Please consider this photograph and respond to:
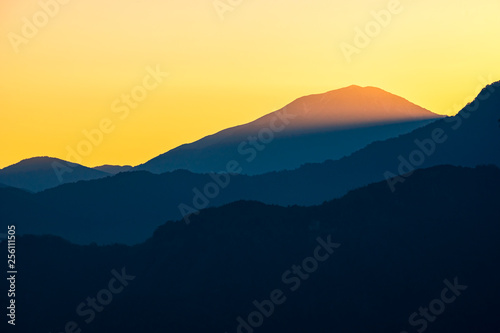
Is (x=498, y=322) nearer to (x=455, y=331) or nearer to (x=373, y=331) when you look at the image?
(x=455, y=331)

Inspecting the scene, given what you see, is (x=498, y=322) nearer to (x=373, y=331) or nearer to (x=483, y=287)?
(x=483, y=287)

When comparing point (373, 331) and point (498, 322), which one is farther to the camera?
point (373, 331)

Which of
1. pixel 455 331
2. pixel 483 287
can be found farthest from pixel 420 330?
pixel 483 287

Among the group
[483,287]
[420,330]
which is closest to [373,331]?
[420,330]

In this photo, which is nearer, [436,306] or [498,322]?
[498,322]

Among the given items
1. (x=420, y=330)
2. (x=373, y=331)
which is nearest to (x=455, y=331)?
(x=420, y=330)

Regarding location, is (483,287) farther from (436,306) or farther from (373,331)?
(373,331)
